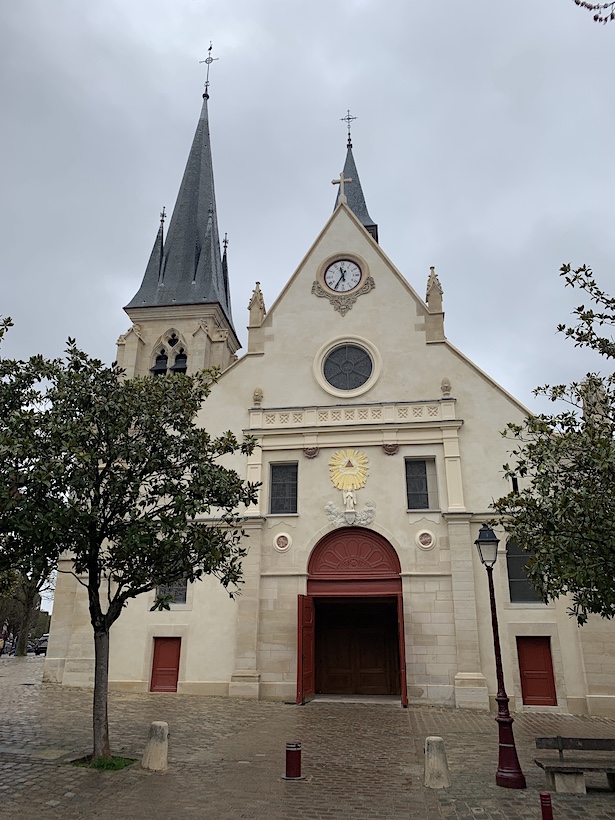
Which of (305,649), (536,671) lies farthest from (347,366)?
(536,671)

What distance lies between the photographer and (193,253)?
3641cm

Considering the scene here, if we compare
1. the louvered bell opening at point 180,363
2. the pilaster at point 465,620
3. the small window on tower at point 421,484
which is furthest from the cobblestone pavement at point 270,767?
the louvered bell opening at point 180,363

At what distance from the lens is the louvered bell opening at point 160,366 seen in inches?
1219

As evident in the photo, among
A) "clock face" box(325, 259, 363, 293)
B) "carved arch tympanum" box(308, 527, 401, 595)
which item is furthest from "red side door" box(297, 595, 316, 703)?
"clock face" box(325, 259, 363, 293)

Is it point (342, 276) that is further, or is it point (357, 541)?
point (342, 276)

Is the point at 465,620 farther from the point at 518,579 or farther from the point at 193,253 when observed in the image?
the point at 193,253

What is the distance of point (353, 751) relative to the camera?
11.5m

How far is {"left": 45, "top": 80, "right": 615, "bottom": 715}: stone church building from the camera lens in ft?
59.0

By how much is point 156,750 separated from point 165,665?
10.5 meters

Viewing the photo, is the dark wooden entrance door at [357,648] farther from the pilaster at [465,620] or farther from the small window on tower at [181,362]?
the small window on tower at [181,362]

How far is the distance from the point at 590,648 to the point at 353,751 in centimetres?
916

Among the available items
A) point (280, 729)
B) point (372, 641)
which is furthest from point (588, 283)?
point (372, 641)

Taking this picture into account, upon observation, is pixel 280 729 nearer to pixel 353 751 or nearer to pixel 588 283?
pixel 353 751

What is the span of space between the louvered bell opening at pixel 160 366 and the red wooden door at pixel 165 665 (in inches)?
571
